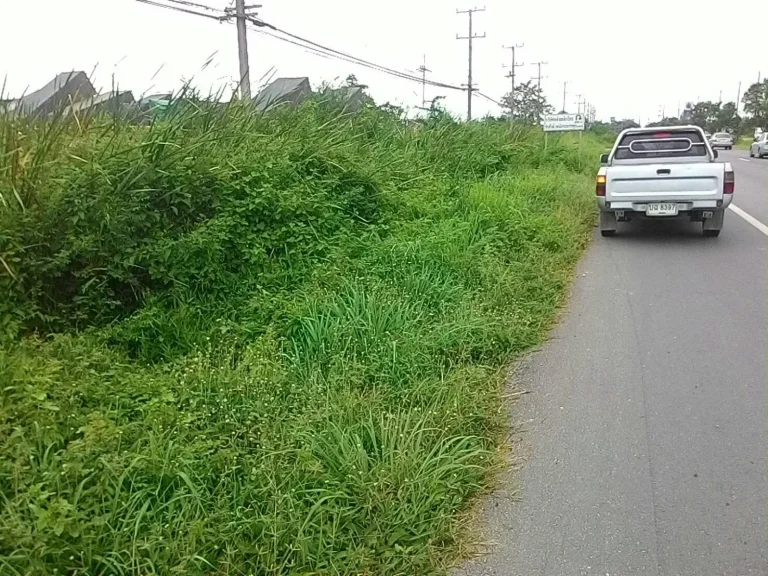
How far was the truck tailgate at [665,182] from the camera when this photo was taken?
332 inches

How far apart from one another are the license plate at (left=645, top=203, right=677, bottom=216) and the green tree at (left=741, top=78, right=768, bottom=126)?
61.6 meters

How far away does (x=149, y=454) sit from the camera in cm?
297

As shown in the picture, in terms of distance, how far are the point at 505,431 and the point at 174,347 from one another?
243 centimetres

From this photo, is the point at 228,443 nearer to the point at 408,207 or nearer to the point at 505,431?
the point at 505,431

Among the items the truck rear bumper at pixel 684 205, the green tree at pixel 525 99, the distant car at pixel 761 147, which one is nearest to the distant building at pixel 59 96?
the truck rear bumper at pixel 684 205

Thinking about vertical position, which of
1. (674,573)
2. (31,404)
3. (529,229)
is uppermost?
(529,229)

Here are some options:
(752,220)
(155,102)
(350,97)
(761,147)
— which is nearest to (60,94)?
(155,102)

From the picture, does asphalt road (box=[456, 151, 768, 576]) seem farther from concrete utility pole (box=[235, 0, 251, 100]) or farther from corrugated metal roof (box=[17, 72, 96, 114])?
concrete utility pole (box=[235, 0, 251, 100])

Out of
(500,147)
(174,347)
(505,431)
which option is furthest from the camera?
(500,147)

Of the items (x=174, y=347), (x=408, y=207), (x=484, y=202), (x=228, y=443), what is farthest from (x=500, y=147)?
(x=228, y=443)

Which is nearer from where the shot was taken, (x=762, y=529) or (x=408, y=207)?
(x=762, y=529)

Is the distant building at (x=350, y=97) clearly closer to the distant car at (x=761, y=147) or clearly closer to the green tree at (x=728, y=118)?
the distant car at (x=761, y=147)

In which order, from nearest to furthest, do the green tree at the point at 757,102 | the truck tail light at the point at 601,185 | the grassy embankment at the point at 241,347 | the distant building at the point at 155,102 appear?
the grassy embankment at the point at 241,347 → the distant building at the point at 155,102 → the truck tail light at the point at 601,185 → the green tree at the point at 757,102

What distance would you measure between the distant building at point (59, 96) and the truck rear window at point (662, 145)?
26.7ft
